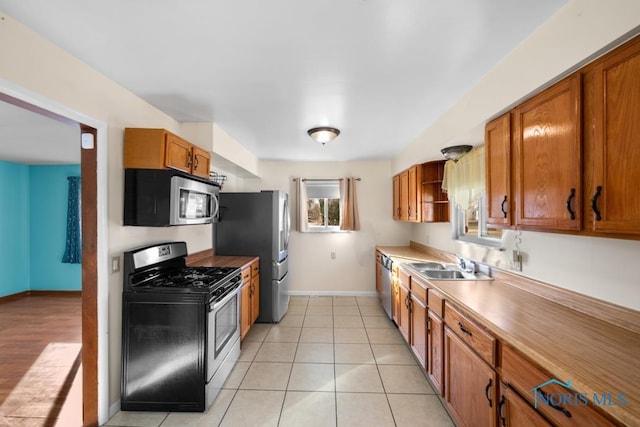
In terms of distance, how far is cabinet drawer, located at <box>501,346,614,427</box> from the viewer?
2.88 ft

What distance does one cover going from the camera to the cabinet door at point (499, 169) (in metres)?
1.67

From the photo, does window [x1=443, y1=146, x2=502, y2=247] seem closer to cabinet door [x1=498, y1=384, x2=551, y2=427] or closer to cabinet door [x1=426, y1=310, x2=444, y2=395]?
cabinet door [x1=426, y1=310, x2=444, y2=395]

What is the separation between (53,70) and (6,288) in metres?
5.24

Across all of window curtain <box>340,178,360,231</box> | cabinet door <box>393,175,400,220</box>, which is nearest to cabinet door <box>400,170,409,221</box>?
cabinet door <box>393,175,400,220</box>

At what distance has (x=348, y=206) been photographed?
4711 mm

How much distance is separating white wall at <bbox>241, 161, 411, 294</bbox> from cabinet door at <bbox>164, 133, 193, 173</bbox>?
8.18 ft

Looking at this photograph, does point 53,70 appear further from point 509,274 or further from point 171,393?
point 509,274

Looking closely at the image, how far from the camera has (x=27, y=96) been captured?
4.66 ft

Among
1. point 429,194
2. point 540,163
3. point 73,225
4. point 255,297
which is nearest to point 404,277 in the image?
point 429,194

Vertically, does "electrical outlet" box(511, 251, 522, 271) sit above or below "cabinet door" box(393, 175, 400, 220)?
below

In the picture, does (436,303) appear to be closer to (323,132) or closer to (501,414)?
(501,414)

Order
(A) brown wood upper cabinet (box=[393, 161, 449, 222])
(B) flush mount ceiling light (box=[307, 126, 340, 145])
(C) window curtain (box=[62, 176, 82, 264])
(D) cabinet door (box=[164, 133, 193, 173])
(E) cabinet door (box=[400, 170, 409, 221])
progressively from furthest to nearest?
1. (C) window curtain (box=[62, 176, 82, 264])
2. (E) cabinet door (box=[400, 170, 409, 221])
3. (A) brown wood upper cabinet (box=[393, 161, 449, 222])
4. (B) flush mount ceiling light (box=[307, 126, 340, 145])
5. (D) cabinet door (box=[164, 133, 193, 173])

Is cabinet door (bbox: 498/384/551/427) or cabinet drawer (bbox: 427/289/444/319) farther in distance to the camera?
cabinet drawer (bbox: 427/289/444/319)

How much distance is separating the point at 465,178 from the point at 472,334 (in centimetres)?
181
